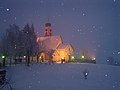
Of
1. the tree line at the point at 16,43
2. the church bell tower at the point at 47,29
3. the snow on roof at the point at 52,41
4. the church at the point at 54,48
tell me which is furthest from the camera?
the church bell tower at the point at 47,29

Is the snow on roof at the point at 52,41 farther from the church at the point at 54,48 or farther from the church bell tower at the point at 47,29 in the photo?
the church bell tower at the point at 47,29

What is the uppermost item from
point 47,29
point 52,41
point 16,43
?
point 47,29

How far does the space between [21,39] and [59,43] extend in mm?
38860

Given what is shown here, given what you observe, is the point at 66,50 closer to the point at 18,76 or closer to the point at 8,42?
the point at 8,42

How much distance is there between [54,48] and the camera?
3755 inches

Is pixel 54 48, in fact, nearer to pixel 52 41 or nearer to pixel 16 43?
pixel 52 41

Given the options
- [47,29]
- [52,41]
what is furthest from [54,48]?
[47,29]

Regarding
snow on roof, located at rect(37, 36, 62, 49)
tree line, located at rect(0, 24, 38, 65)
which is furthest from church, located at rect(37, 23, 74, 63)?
tree line, located at rect(0, 24, 38, 65)

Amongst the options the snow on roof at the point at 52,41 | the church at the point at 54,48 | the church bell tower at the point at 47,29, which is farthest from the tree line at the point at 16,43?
the church bell tower at the point at 47,29

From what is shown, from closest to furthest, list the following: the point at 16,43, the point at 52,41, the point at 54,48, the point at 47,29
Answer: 1. the point at 16,43
2. the point at 54,48
3. the point at 52,41
4. the point at 47,29

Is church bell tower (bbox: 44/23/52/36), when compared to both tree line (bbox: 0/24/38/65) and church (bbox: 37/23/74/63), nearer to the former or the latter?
church (bbox: 37/23/74/63)

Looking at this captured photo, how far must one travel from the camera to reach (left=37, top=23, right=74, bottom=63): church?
87.4 meters

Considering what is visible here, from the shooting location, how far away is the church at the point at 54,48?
87.4 m

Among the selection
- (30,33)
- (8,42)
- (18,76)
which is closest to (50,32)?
(30,33)
